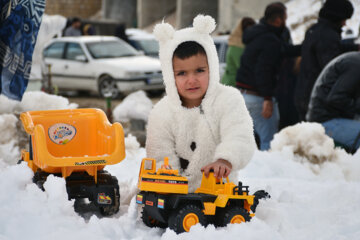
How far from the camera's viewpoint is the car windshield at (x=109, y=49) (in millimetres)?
15750

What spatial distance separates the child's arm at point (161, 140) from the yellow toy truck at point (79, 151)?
0.25 meters

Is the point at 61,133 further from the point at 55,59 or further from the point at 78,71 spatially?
the point at 55,59

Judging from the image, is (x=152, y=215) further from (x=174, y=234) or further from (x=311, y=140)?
(x=311, y=140)

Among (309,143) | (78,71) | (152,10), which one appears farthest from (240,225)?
(152,10)

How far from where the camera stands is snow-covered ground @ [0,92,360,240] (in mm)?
2932

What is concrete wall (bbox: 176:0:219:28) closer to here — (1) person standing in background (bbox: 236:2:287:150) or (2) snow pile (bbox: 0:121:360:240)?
(1) person standing in background (bbox: 236:2:287:150)

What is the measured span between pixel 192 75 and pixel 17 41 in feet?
4.73

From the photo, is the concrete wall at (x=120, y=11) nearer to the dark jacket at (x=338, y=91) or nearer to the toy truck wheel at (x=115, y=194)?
the dark jacket at (x=338, y=91)

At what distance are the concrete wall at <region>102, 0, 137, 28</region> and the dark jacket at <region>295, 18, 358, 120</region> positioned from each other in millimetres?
40182

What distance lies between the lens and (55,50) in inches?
640

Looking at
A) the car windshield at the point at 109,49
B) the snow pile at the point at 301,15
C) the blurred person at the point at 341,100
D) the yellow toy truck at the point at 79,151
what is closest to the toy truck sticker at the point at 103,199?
the yellow toy truck at the point at 79,151

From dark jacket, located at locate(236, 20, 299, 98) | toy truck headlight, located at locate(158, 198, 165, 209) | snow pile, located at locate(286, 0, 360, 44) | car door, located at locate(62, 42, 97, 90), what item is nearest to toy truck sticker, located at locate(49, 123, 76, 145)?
toy truck headlight, located at locate(158, 198, 165, 209)

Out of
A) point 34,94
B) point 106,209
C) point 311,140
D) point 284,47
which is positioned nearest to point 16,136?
point 34,94

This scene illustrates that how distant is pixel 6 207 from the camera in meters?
3.02
